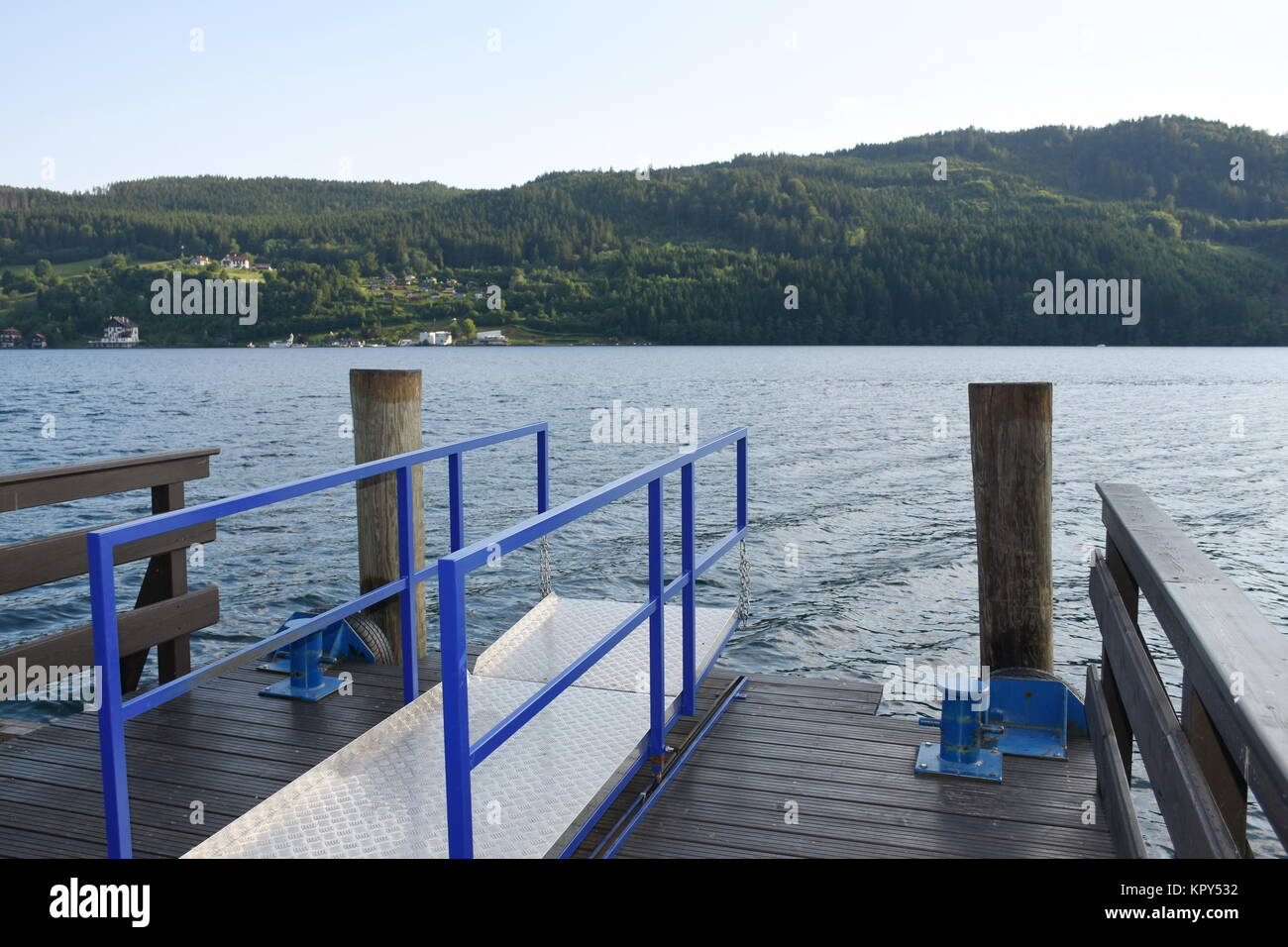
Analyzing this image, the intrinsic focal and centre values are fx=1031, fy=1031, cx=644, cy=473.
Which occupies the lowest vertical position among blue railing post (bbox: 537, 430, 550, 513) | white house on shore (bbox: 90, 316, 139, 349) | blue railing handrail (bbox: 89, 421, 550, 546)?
blue railing post (bbox: 537, 430, 550, 513)

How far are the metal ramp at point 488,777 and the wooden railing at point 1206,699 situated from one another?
1.91 metres

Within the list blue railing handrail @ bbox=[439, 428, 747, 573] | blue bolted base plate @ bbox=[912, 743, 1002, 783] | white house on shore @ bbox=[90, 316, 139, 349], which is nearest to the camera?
blue railing handrail @ bbox=[439, 428, 747, 573]

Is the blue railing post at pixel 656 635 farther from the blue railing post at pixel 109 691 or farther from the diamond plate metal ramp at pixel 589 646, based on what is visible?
the blue railing post at pixel 109 691

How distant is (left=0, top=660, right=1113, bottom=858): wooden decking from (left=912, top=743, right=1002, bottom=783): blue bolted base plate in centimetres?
5

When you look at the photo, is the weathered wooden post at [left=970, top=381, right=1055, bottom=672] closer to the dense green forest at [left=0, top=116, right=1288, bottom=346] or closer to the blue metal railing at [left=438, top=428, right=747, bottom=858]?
the blue metal railing at [left=438, top=428, right=747, bottom=858]

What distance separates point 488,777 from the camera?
13.4 feet

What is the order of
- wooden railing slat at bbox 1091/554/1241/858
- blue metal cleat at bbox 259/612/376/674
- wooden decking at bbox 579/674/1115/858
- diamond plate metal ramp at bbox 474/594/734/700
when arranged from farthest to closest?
blue metal cleat at bbox 259/612/376/674, diamond plate metal ramp at bbox 474/594/734/700, wooden decking at bbox 579/674/1115/858, wooden railing slat at bbox 1091/554/1241/858

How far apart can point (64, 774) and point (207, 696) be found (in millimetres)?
1049

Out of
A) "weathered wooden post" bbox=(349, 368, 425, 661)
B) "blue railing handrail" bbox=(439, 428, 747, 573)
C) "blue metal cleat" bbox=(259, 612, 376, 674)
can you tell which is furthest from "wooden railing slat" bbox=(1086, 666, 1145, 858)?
"blue metal cleat" bbox=(259, 612, 376, 674)

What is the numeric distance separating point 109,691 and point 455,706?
1.10 metres

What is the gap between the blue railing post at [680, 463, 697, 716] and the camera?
469cm

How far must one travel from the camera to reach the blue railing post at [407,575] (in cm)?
507

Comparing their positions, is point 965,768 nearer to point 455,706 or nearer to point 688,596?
point 688,596
